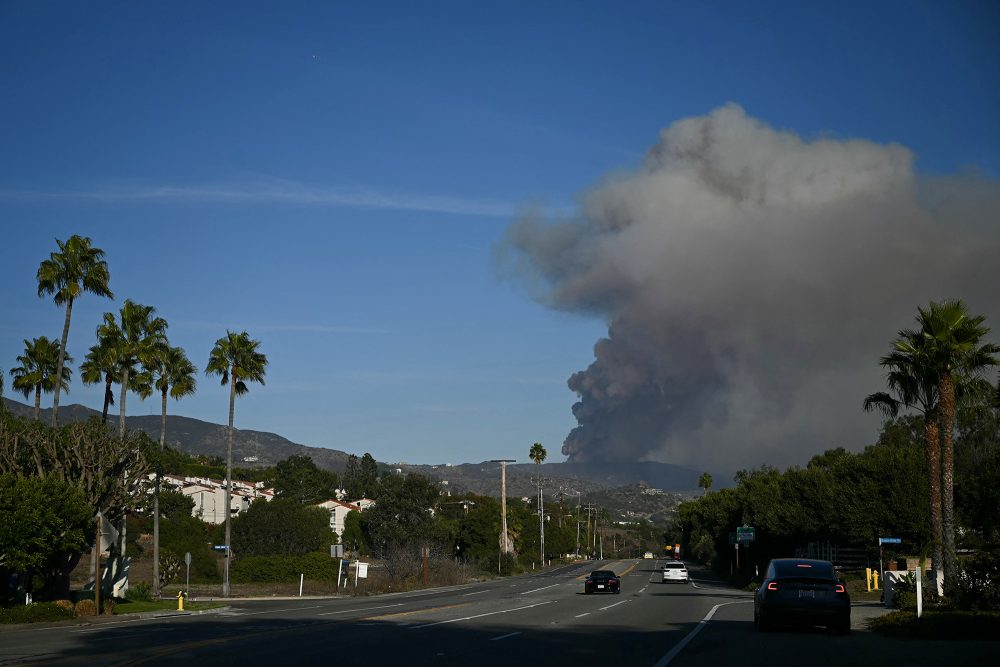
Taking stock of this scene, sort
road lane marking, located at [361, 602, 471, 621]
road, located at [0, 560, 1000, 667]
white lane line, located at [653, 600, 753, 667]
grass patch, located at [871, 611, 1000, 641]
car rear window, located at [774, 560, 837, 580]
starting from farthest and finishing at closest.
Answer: road lane marking, located at [361, 602, 471, 621], car rear window, located at [774, 560, 837, 580], grass patch, located at [871, 611, 1000, 641], road, located at [0, 560, 1000, 667], white lane line, located at [653, 600, 753, 667]

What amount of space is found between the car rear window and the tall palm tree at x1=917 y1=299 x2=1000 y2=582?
19.1 metres

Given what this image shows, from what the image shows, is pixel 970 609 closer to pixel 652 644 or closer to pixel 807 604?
pixel 807 604

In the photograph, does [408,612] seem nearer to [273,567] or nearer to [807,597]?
[807,597]

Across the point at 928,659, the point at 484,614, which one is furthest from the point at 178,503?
the point at 928,659

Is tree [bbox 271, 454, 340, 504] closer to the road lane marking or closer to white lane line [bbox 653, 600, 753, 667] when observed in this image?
the road lane marking

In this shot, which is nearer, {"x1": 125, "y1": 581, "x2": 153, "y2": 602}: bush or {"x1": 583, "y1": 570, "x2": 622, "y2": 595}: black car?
{"x1": 125, "y1": 581, "x2": 153, "y2": 602}: bush

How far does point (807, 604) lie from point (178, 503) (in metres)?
94.7

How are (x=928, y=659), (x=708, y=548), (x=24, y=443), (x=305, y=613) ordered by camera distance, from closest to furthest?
1. (x=928, y=659)
2. (x=305, y=613)
3. (x=24, y=443)
4. (x=708, y=548)

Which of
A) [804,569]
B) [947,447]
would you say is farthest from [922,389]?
[804,569]

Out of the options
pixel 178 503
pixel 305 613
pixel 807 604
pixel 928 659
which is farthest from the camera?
pixel 178 503

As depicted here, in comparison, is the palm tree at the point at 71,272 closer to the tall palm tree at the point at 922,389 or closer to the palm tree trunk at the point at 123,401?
the palm tree trunk at the point at 123,401

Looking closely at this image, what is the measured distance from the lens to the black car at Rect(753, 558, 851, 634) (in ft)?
76.0

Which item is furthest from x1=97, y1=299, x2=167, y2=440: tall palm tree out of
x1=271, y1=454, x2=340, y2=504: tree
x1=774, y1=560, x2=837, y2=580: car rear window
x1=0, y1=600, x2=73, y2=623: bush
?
x1=271, y1=454, x2=340, y2=504: tree

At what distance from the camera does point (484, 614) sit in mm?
34656
